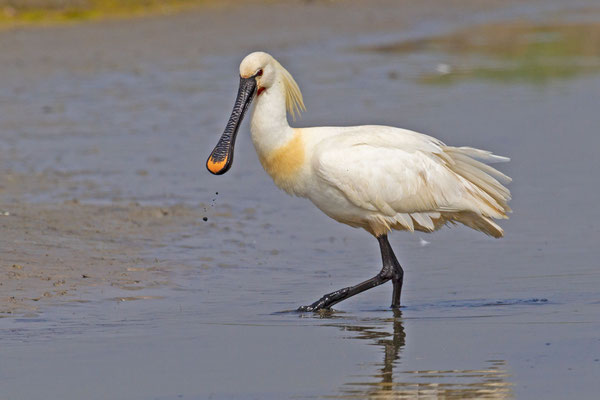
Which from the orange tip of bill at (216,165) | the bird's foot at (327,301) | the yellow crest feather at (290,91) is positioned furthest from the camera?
the orange tip of bill at (216,165)

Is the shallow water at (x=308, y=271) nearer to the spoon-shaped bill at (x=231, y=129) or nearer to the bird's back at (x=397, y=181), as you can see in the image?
the bird's back at (x=397, y=181)

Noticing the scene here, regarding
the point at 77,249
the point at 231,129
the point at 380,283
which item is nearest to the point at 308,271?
the point at 380,283

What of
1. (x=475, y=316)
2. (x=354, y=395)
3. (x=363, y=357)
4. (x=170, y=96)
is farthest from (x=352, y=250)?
(x=170, y=96)

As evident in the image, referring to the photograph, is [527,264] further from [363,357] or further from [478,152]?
[363,357]

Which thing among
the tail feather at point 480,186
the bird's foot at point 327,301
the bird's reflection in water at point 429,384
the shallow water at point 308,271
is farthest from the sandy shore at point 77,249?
the bird's reflection in water at point 429,384

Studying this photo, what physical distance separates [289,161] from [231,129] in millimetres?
588

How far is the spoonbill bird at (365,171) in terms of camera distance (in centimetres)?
734

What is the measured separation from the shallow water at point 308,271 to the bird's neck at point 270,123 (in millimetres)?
947

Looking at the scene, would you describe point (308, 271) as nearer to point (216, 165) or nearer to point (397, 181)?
point (216, 165)

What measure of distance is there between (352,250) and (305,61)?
37.9 ft

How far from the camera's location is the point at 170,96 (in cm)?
1669

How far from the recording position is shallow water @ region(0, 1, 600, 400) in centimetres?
573

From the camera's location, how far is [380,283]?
7617 mm

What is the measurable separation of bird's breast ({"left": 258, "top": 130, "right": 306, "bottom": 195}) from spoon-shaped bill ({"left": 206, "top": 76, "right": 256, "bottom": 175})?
33 cm
